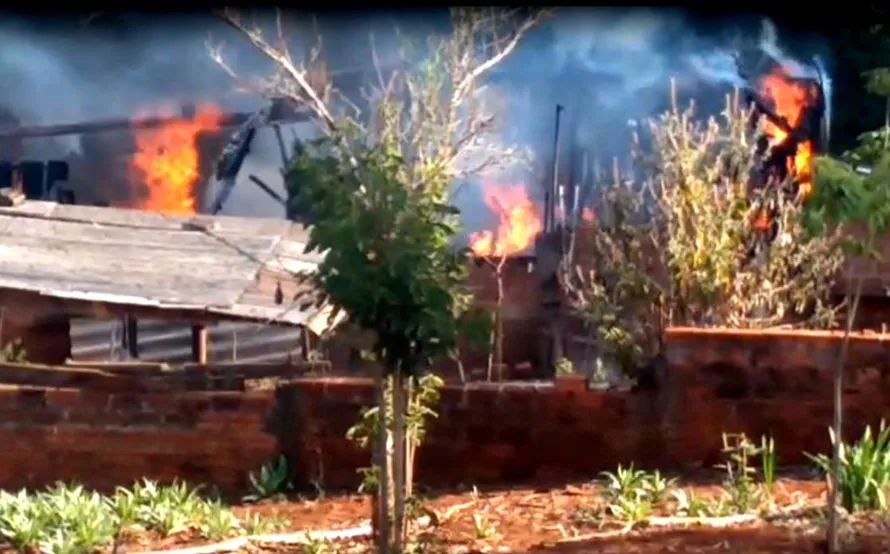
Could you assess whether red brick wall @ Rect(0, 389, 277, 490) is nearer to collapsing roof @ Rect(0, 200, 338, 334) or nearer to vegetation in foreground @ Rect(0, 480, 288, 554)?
vegetation in foreground @ Rect(0, 480, 288, 554)

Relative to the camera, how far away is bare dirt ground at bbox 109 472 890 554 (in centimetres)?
406

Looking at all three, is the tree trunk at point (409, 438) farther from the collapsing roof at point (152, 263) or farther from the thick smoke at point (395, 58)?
the thick smoke at point (395, 58)

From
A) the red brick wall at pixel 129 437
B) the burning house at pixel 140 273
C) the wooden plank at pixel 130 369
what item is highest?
the burning house at pixel 140 273

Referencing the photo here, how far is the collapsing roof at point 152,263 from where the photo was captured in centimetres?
839

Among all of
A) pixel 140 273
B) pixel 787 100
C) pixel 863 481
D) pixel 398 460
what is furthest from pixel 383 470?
pixel 787 100

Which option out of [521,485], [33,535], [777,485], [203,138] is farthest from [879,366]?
[203,138]

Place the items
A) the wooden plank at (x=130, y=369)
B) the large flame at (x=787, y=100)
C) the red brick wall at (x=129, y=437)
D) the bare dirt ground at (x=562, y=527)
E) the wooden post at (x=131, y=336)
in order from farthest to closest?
the wooden post at (x=131, y=336) → the large flame at (x=787, y=100) → the wooden plank at (x=130, y=369) → the red brick wall at (x=129, y=437) → the bare dirt ground at (x=562, y=527)

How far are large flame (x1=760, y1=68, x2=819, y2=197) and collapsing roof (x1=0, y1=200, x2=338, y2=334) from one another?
3.15 metres

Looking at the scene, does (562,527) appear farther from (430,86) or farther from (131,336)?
(131,336)

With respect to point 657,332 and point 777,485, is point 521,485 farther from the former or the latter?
point 657,332

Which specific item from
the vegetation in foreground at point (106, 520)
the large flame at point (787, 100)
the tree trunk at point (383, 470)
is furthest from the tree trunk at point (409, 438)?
the large flame at point (787, 100)

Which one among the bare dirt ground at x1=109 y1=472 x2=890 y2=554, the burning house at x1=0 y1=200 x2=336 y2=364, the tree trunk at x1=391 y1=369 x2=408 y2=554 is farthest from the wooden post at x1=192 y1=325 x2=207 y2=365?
the tree trunk at x1=391 y1=369 x2=408 y2=554

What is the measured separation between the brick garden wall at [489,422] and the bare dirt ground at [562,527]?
0.34 metres

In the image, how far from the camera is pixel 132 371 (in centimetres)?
709
